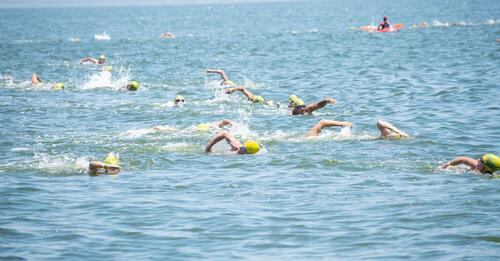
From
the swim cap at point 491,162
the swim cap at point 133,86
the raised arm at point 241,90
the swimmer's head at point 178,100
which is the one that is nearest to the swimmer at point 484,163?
the swim cap at point 491,162

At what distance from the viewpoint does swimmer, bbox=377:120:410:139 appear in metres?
19.7

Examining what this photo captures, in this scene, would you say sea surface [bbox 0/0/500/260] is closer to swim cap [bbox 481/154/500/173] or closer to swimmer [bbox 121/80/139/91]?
swim cap [bbox 481/154/500/173]

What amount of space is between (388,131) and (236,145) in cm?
405

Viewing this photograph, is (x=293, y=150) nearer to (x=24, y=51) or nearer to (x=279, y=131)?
(x=279, y=131)

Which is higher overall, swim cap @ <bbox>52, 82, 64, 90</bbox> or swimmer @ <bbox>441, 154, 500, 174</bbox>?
swimmer @ <bbox>441, 154, 500, 174</bbox>

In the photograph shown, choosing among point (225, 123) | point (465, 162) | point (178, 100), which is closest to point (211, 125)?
point (225, 123)

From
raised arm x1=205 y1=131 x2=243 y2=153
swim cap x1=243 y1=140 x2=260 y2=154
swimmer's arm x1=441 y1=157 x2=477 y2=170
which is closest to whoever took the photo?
swimmer's arm x1=441 y1=157 x2=477 y2=170

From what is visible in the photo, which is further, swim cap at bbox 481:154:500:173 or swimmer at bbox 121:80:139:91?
swimmer at bbox 121:80:139:91

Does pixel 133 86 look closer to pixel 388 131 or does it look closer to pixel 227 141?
pixel 227 141

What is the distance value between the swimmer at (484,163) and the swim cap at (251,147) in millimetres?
4733

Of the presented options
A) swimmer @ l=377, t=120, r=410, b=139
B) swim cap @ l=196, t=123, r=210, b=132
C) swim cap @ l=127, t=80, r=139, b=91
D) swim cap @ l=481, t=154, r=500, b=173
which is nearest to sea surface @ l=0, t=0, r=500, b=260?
swim cap @ l=196, t=123, r=210, b=132

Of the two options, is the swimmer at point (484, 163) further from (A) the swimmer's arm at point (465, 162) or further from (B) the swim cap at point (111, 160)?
(B) the swim cap at point (111, 160)

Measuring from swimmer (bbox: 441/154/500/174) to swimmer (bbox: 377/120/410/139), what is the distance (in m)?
3.55

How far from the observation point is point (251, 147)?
18719mm
